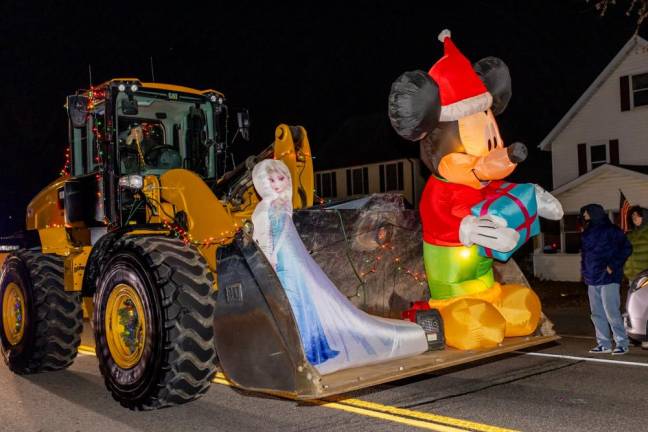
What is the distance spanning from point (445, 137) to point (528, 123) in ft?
111

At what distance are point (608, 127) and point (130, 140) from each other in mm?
20795

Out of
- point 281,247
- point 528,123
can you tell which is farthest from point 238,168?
point 528,123

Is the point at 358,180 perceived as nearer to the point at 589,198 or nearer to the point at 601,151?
the point at 601,151

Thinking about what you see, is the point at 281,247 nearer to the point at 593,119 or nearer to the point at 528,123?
the point at 593,119

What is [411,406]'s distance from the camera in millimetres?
6500

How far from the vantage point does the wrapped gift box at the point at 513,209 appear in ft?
21.1

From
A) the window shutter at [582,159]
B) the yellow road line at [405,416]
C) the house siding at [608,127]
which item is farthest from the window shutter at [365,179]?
the yellow road line at [405,416]

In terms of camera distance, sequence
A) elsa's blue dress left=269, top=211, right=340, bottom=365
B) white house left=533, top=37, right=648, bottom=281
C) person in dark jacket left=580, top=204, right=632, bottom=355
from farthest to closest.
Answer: white house left=533, top=37, right=648, bottom=281, person in dark jacket left=580, top=204, right=632, bottom=355, elsa's blue dress left=269, top=211, right=340, bottom=365

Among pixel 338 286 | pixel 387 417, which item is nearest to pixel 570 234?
pixel 338 286

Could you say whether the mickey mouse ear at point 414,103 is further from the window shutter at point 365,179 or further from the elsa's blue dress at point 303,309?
the window shutter at point 365,179

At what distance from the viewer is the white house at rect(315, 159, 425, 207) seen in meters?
36.3

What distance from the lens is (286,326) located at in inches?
206

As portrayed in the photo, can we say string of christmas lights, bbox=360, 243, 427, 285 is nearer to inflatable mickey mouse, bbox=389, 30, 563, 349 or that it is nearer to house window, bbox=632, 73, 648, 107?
inflatable mickey mouse, bbox=389, 30, 563, 349

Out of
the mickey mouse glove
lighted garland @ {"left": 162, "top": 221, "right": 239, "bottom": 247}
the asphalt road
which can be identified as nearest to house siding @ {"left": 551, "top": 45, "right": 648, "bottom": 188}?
the asphalt road
